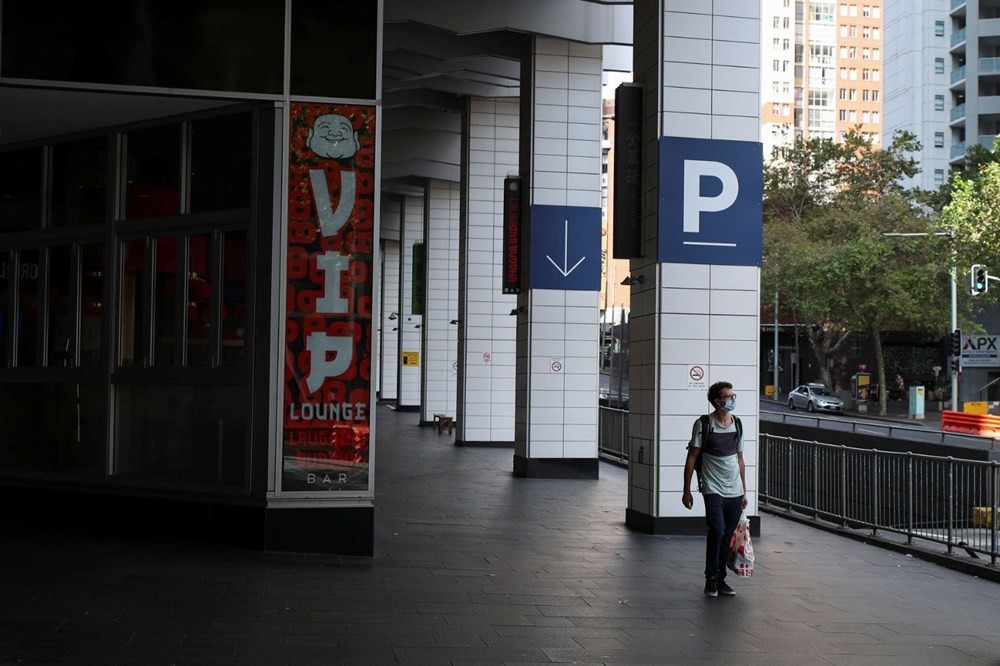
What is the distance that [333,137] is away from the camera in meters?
10.7

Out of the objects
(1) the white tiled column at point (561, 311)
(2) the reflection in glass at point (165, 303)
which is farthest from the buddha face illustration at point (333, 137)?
(1) the white tiled column at point (561, 311)

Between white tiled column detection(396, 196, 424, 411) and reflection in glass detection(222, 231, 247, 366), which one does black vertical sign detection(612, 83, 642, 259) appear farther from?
white tiled column detection(396, 196, 424, 411)

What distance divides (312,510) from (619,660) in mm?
4244

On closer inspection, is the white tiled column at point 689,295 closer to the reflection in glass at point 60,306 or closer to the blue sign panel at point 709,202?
the blue sign panel at point 709,202

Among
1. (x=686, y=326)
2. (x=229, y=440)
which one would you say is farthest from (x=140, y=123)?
(x=686, y=326)

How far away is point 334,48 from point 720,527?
18.0 ft

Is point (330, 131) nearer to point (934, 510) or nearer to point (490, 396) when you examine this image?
point (934, 510)

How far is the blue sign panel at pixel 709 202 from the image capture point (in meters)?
13.1

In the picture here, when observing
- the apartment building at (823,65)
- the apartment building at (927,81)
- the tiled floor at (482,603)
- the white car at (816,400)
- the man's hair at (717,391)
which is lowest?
the white car at (816,400)

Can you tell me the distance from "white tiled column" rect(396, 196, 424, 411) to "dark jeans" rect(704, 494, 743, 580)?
3232 cm

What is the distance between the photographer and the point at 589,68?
2067cm

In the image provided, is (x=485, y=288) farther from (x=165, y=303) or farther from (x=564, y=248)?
(x=165, y=303)

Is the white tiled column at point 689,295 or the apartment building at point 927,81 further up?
the apartment building at point 927,81

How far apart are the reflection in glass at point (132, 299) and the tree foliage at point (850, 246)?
37662 millimetres
